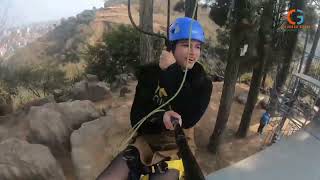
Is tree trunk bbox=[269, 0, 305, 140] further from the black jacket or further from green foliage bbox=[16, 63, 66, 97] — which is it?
green foliage bbox=[16, 63, 66, 97]

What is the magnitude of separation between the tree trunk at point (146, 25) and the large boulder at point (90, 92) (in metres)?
3.12

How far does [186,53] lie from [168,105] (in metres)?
0.39

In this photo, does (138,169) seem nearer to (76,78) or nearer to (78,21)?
(76,78)

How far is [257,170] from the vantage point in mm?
1866

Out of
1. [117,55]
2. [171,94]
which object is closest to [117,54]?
[117,55]

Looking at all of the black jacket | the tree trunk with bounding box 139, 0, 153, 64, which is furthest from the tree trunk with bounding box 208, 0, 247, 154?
the black jacket

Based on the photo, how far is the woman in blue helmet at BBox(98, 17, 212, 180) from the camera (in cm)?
229

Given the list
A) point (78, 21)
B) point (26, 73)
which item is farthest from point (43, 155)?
point (78, 21)

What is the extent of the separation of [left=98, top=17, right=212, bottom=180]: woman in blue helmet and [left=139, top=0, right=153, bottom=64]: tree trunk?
17.3ft

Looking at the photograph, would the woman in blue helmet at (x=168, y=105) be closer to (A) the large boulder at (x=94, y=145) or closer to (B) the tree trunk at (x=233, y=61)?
(A) the large boulder at (x=94, y=145)

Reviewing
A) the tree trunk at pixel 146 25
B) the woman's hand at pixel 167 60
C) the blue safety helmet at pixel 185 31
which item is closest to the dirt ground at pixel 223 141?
the tree trunk at pixel 146 25

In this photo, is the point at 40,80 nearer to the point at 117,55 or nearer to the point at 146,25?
the point at 117,55

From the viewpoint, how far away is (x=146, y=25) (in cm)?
755

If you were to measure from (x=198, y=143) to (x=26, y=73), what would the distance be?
10.8 meters
